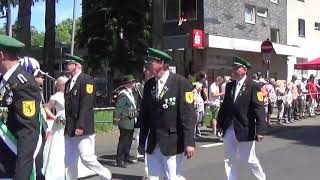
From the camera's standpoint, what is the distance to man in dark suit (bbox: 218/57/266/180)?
8.14 m

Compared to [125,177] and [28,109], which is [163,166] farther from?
[125,177]

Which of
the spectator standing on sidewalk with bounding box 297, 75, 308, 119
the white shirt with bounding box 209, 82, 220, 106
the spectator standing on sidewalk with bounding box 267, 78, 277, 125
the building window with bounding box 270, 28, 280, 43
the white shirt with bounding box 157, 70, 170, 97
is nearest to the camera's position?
the white shirt with bounding box 157, 70, 170, 97

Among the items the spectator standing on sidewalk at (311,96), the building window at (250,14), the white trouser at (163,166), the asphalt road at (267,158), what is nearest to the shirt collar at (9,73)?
the white trouser at (163,166)

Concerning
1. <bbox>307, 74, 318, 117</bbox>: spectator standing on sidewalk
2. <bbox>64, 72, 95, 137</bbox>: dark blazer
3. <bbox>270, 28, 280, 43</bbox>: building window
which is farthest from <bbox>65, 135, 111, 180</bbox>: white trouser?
<bbox>270, 28, 280, 43</bbox>: building window

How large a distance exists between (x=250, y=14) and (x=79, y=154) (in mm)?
32009

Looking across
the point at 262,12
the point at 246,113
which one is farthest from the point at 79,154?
the point at 262,12

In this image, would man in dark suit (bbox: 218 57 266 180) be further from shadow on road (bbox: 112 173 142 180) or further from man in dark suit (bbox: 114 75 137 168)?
man in dark suit (bbox: 114 75 137 168)

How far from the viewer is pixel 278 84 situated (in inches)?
876

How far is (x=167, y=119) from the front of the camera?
21.7 feet

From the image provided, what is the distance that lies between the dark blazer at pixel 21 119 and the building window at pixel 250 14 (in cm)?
3486

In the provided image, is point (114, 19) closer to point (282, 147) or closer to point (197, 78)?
point (197, 78)

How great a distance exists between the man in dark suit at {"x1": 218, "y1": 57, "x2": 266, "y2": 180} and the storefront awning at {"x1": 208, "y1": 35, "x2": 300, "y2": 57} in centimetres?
2445

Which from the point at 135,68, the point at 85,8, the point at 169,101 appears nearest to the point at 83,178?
the point at 169,101

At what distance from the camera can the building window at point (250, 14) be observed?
38.4 metres
